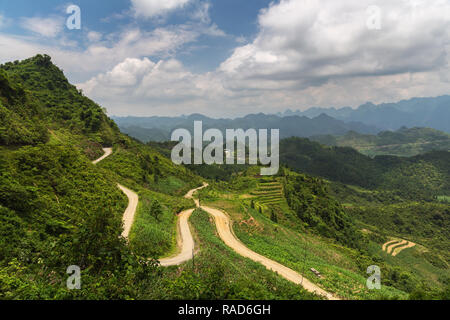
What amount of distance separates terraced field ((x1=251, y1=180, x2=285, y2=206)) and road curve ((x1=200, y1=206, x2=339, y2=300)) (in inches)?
1114

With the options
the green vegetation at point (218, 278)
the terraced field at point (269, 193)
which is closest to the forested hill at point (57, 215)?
the green vegetation at point (218, 278)

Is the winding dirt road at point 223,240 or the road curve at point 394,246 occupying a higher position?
the winding dirt road at point 223,240

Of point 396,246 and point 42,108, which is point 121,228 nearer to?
point 42,108

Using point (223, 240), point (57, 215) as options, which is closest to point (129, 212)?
point (57, 215)

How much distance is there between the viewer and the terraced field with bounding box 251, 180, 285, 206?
78.5 metres

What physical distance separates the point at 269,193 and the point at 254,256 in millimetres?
50630

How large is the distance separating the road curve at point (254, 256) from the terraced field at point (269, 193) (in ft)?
92.9

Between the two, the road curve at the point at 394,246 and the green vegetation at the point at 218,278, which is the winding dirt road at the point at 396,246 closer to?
the road curve at the point at 394,246

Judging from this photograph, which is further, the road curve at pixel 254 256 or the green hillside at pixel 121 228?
the road curve at pixel 254 256

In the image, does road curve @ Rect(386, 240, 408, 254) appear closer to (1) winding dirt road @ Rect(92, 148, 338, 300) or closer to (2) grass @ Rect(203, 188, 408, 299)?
(2) grass @ Rect(203, 188, 408, 299)

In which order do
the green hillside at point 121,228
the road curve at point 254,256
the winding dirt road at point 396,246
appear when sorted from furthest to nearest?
1. the winding dirt road at point 396,246
2. the road curve at point 254,256
3. the green hillside at point 121,228

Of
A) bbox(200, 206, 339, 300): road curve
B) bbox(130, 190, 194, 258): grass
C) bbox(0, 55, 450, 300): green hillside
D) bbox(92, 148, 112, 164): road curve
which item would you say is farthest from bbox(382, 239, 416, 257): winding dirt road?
bbox(92, 148, 112, 164): road curve

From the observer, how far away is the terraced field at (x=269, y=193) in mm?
78463

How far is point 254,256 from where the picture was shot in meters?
35.0
